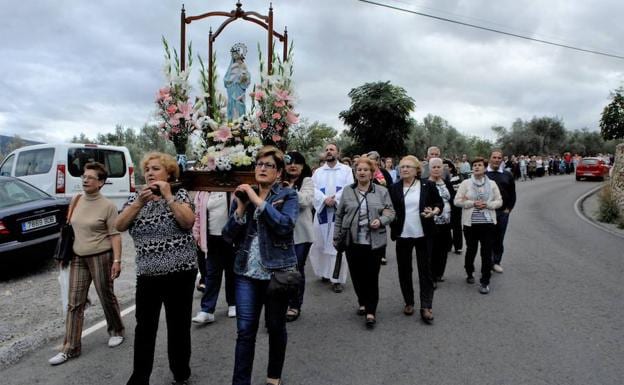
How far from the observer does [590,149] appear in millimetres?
65625

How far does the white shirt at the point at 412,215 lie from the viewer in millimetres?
5012

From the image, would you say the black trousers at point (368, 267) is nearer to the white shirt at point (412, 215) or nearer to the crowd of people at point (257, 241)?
the crowd of people at point (257, 241)

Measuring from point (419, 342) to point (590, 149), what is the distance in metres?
73.9

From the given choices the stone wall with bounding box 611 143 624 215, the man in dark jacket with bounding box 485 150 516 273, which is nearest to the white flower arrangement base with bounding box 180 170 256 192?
the man in dark jacket with bounding box 485 150 516 273

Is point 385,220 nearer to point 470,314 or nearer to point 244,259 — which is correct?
point 470,314

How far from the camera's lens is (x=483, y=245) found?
6.01 meters

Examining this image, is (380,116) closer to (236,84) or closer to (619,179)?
(619,179)

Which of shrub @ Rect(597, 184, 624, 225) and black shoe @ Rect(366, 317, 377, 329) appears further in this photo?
shrub @ Rect(597, 184, 624, 225)

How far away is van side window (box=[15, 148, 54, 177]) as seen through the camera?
9727 millimetres

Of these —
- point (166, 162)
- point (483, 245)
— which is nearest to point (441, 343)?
point (483, 245)

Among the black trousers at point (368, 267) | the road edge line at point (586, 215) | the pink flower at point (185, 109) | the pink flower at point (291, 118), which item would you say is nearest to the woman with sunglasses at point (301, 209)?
the black trousers at point (368, 267)

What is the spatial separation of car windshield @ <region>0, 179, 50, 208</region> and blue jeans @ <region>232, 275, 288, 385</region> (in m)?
5.70

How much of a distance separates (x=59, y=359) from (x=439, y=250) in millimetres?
4776

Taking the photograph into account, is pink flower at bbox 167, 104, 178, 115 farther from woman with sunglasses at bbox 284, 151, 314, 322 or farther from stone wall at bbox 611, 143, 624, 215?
stone wall at bbox 611, 143, 624, 215
